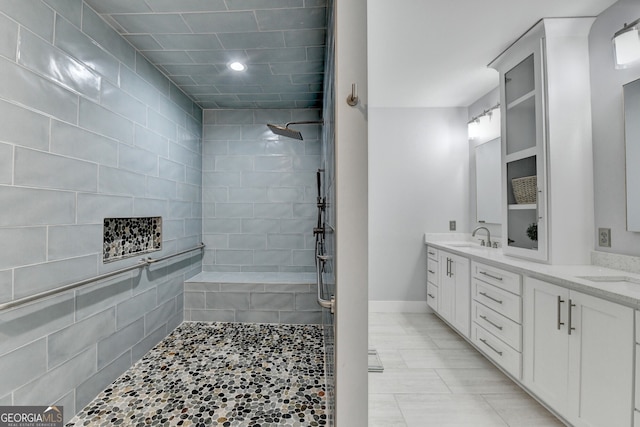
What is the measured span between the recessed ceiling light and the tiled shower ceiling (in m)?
0.04

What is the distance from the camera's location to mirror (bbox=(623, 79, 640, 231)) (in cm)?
161

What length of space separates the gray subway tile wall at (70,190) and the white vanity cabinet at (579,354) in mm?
2697

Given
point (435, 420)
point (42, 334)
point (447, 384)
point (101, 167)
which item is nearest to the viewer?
point (42, 334)

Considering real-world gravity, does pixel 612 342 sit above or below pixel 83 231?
below

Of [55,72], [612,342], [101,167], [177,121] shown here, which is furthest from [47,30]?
[612,342]

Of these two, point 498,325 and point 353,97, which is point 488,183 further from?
point 353,97

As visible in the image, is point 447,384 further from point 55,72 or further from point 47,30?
point 47,30

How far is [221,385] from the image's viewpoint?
182cm

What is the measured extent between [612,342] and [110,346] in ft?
9.20

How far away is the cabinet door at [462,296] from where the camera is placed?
2.43 metres

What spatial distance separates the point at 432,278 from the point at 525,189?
1455 millimetres

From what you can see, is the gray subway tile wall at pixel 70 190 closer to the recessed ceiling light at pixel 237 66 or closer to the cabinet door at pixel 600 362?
the recessed ceiling light at pixel 237 66

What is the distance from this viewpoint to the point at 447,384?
1922 millimetres

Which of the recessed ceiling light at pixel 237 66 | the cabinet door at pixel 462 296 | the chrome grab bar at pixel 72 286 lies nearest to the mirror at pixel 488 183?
the cabinet door at pixel 462 296
